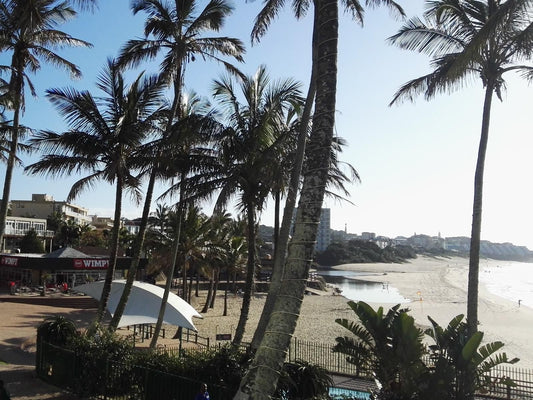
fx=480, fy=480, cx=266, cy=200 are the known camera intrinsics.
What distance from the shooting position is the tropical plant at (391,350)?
8.15 meters

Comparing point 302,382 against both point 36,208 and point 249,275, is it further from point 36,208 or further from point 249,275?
point 36,208

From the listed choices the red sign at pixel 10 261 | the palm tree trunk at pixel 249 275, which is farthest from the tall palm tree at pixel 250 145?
the red sign at pixel 10 261

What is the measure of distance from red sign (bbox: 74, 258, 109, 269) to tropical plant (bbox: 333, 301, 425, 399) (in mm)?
28418

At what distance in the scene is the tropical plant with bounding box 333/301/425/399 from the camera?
26.7 feet

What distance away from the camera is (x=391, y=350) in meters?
8.77

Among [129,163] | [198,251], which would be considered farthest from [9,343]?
[198,251]

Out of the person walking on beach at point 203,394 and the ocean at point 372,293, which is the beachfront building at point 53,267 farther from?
the ocean at point 372,293

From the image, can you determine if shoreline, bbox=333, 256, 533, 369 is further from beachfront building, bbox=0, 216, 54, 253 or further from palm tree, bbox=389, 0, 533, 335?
beachfront building, bbox=0, 216, 54, 253

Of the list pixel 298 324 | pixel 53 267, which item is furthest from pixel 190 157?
pixel 53 267

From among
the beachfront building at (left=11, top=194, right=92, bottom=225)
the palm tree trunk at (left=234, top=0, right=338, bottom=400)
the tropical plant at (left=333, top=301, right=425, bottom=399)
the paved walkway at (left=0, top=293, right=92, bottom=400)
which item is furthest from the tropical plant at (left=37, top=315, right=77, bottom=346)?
the beachfront building at (left=11, top=194, right=92, bottom=225)

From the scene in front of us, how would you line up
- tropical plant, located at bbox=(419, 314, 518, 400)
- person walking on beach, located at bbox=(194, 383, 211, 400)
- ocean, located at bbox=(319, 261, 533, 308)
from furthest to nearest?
ocean, located at bbox=(319, 261, 533, 308) → tropical plant, located at bbox=(419, 314, 518, 400) → person walking on beach, located at bbox=(194, 383, 211, 400)

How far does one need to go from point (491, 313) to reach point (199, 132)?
43.4 meters

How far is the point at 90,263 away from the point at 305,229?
104 ft

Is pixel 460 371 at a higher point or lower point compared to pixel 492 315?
higher
